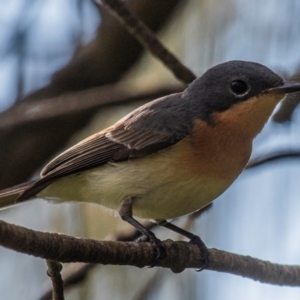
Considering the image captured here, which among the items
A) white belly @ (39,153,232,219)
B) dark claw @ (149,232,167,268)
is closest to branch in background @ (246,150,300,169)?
white belly @ (39,153,232,219)

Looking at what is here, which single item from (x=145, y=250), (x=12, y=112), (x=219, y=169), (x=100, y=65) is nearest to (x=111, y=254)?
(x=145, y=250)

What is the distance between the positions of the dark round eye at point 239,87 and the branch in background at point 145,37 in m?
0.55

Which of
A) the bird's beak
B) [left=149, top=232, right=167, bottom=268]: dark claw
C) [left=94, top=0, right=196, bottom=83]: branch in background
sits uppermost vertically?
[left=94, top=0, right=196, bottom=83]: branch in background

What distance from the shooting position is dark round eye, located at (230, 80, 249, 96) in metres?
4.07

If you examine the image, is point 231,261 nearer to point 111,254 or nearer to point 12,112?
point 111,254

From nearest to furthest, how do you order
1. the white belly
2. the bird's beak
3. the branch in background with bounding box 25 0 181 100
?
the white belly, the bird's beak, the branch in background with bounding box 25 0 181 100

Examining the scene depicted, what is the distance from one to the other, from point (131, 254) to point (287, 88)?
1.46m

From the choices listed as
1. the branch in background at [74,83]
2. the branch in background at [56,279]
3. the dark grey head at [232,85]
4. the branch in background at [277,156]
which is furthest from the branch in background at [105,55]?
the branch in background at [56,279]

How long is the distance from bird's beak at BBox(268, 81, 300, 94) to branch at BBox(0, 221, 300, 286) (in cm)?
99

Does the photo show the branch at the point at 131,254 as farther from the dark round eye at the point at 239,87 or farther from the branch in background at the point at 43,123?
the branch in background at the point at 43,123

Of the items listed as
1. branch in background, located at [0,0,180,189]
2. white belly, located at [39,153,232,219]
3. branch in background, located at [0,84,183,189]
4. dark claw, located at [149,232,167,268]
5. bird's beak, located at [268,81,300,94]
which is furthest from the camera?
branch in background, located at [0,0,180,189]

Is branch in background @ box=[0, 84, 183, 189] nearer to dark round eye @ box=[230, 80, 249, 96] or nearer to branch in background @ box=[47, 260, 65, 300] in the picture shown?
dark round eye @ box=[230, 80, 249, 96]

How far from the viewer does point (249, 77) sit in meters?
4.05

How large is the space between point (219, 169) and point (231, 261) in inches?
20.8
